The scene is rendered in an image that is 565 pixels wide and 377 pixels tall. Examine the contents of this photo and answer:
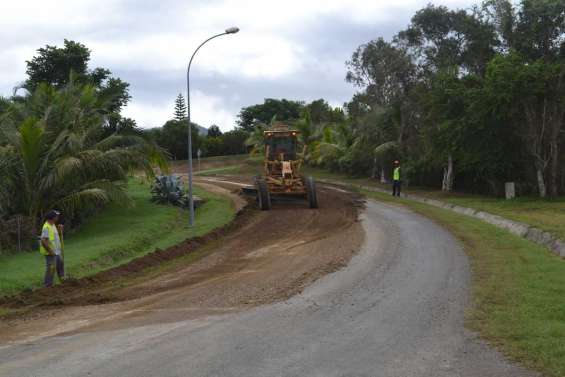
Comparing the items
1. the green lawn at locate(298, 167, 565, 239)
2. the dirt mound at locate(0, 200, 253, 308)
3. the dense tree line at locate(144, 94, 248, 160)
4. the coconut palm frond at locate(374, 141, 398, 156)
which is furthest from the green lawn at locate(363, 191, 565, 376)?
the dense tree line at locate(144, 94, 248, 160)

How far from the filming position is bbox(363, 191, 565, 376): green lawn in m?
7.30

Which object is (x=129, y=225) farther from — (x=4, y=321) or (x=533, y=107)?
(x=533, y=107)

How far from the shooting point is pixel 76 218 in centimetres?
2144

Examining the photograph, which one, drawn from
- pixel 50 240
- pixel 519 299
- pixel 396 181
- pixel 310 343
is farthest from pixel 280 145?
pixel 310 343

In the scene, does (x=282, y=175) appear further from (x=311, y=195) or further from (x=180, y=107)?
(x=180, y=107)

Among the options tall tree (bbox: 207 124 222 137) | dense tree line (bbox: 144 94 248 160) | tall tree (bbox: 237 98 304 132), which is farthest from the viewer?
tall tree (bbox: 237 98 304 132)

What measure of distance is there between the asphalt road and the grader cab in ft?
41.1

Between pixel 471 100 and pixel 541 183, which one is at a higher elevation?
pixel 471 100

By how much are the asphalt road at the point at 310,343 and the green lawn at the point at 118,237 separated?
475 cm

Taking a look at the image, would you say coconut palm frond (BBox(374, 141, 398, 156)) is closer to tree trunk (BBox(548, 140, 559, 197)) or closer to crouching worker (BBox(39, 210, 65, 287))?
tree trunk (BBox(548, 140, 559, 197))

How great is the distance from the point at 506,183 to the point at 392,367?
22786 millimetres

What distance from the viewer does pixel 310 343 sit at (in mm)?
7805

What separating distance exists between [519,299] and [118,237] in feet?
37.8

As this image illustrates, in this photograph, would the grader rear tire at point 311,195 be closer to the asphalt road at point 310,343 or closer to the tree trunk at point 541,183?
the tree trunk at point 541,183
